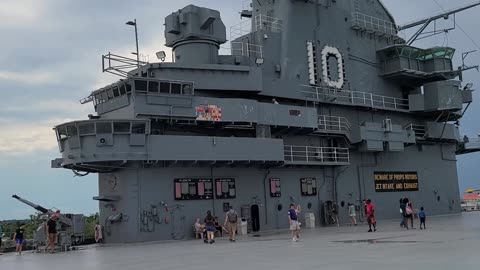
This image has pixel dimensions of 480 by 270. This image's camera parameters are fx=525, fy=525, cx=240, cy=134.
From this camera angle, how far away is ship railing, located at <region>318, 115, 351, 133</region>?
1336 inches

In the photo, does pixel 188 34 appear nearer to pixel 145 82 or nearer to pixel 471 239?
pixel 145 82

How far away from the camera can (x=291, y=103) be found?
109 feet

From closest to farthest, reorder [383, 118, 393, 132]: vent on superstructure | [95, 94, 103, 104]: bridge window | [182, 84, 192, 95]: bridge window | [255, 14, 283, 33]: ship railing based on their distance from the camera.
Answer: [182, 84, 192, 95]: bridge window, [95, 94, 103, 104]: bridge window, [255, 14, 283, 33]: ship railing, [383, 118, 393, 132]: vent on superstructure

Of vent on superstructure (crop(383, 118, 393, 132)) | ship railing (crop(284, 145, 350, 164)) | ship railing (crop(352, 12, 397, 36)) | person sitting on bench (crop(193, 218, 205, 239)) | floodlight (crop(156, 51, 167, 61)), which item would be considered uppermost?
ship railing (crop(352, 12, 397, 36))

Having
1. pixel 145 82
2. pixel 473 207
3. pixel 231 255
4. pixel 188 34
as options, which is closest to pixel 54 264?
pixel 231 255

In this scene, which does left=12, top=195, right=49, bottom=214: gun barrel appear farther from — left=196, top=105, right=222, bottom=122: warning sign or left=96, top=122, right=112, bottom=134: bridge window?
left=196, top=105, right=222, bottom=122: warning sign

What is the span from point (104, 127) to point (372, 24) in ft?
71.8

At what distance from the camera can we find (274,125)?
99.9ft

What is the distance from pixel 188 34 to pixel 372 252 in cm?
1953

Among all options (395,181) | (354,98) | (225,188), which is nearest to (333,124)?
(354,98)

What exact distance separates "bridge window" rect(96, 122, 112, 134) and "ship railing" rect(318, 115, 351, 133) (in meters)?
13.9

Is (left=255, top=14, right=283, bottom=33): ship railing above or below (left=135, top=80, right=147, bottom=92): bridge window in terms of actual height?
above

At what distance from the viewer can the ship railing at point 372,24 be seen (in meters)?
37.1

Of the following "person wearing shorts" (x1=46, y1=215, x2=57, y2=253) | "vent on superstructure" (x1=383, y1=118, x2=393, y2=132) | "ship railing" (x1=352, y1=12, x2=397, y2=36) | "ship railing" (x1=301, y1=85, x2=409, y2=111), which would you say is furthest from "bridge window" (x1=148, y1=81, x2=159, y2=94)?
"vent on superstructure" (x1=383, y1=118, x2=393, y2=132)
